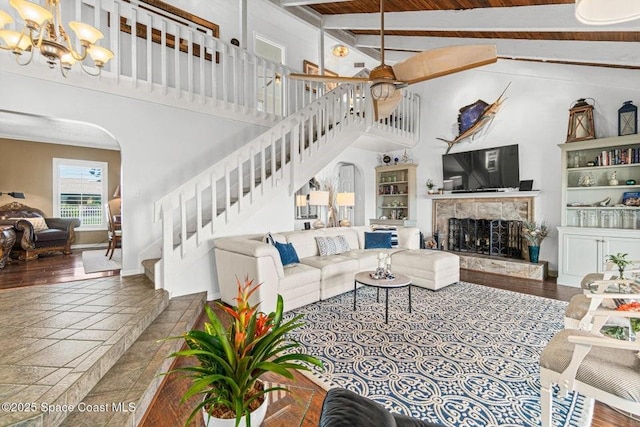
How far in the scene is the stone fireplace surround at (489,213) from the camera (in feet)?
16.8

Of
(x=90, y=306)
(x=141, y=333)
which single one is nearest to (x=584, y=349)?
(x=141, y=333)

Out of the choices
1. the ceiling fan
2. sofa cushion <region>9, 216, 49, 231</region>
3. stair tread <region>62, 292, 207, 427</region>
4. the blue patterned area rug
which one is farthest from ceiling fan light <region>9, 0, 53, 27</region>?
sofa cushion <region>9, 216, 49, 231</region>

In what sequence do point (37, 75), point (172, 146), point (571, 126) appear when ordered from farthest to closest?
point (571, 126), point (172, 146), point (37, 75)

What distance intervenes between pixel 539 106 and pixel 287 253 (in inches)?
203

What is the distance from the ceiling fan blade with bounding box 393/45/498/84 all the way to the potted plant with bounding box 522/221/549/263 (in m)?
3.67

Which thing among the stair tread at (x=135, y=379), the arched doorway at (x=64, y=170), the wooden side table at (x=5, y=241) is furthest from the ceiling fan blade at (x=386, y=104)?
the wooden side table at (x=5, y=241)

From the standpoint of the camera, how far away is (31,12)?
221 cm

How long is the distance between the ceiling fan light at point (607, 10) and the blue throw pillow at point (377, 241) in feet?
14.5

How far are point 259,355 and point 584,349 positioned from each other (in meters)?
1.64

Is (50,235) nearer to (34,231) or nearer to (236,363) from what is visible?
(34,231)

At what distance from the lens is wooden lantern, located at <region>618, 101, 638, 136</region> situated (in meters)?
4.20

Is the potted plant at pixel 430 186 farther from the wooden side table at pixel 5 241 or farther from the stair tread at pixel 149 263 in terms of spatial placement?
the wooden side table at pixel 5 241

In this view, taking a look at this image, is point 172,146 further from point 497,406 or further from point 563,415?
point 563,415

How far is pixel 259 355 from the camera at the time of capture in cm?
112
